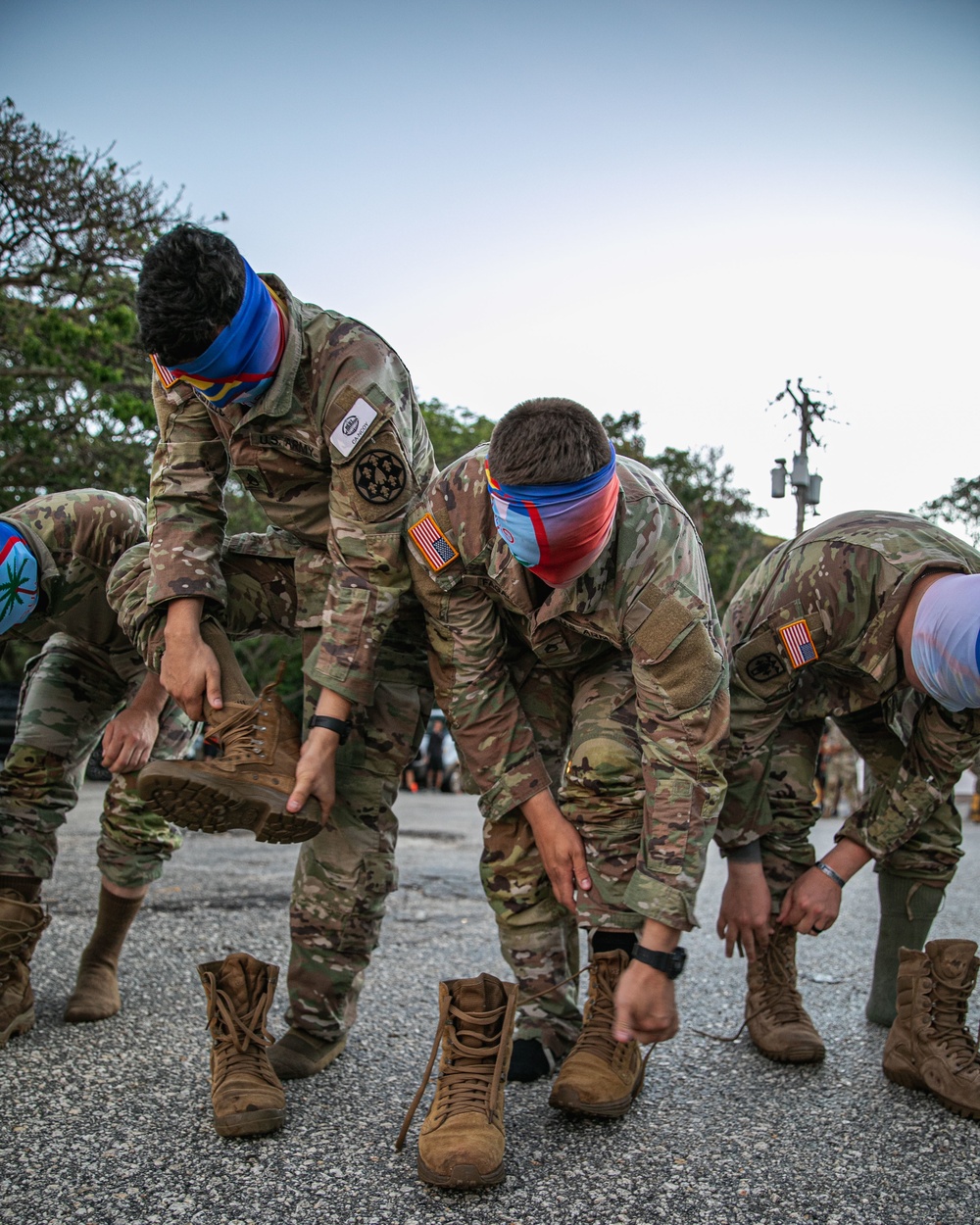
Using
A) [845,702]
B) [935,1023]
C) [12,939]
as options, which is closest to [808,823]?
[845,702]

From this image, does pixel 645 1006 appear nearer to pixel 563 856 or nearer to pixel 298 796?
pixel 563 856

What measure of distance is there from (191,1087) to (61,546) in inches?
57.2

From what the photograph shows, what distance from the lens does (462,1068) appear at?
2.03 meters

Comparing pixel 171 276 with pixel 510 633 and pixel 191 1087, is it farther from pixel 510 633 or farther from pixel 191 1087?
pixel 191 1087

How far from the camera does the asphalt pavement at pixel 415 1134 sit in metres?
1.76

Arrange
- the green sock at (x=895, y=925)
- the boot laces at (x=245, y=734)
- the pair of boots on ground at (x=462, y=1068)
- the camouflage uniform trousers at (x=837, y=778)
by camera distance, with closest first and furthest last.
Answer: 1. the pair of boots on ground at (x=462, y=1068)
2. the boot laces at (x=245, y=734)
3. the green sock at (x=895, y=925)
4. the camouflage uniform trousers at (x=837, y=778)

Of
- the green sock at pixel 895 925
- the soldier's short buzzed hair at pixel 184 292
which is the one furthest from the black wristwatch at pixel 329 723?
the green sock at pixel 895 925

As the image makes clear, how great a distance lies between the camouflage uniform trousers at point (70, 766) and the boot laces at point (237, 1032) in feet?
2.63

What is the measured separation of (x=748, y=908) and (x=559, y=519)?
51.1 inches

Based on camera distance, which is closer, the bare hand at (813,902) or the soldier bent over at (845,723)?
the soldier bent over at (845,723)

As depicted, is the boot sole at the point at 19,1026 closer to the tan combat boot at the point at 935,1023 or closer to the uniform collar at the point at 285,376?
the uniform collar at the point at 285,376

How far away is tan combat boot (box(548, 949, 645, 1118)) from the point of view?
7.02 ft

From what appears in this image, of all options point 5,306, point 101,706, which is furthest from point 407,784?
point 101,706

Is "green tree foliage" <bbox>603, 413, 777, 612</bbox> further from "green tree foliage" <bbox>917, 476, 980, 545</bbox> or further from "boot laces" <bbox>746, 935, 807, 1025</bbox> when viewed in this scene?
"boot laces" <bbox>746, 935, 807, 1025</bbox>
